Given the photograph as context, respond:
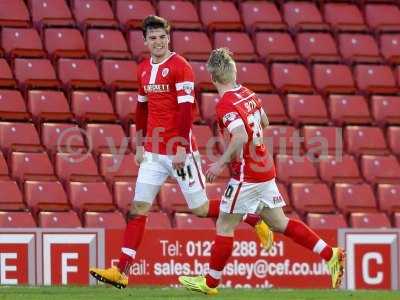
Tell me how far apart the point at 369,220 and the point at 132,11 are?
3855 mm

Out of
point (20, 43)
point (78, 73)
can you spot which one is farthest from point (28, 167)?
point (20, 43)

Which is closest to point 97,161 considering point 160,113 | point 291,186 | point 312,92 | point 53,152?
point 53,152

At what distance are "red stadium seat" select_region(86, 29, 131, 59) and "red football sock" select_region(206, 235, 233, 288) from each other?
588 centimetres

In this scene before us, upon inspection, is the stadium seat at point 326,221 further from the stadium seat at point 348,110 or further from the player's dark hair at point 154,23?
the player's dark hair at point 154,23

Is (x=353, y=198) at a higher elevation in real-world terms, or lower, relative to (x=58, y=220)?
higher

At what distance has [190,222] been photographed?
37.8 ft

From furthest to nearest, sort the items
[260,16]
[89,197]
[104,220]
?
[260,16]
[89,197]
[104,220]

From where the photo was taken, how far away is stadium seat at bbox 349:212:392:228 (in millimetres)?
12047

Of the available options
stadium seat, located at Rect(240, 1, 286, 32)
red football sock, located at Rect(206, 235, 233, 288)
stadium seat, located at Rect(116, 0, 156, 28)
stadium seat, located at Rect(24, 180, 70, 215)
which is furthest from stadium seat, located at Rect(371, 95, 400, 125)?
red football sock, located at Rect(206, 235, 233, 288)

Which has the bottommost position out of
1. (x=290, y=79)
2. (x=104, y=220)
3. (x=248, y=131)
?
(x=104, y=220)

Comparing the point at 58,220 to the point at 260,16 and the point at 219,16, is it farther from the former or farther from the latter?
the point at 260,16

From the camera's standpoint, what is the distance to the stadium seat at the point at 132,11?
536 inches

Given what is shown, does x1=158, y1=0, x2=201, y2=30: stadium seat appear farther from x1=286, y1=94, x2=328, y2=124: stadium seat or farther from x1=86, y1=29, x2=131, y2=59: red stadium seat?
x1=286, y1=94, x2=328, y2=124: stadium seat

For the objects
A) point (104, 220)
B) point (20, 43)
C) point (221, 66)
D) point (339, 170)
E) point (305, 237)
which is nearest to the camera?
point (221, 66)
